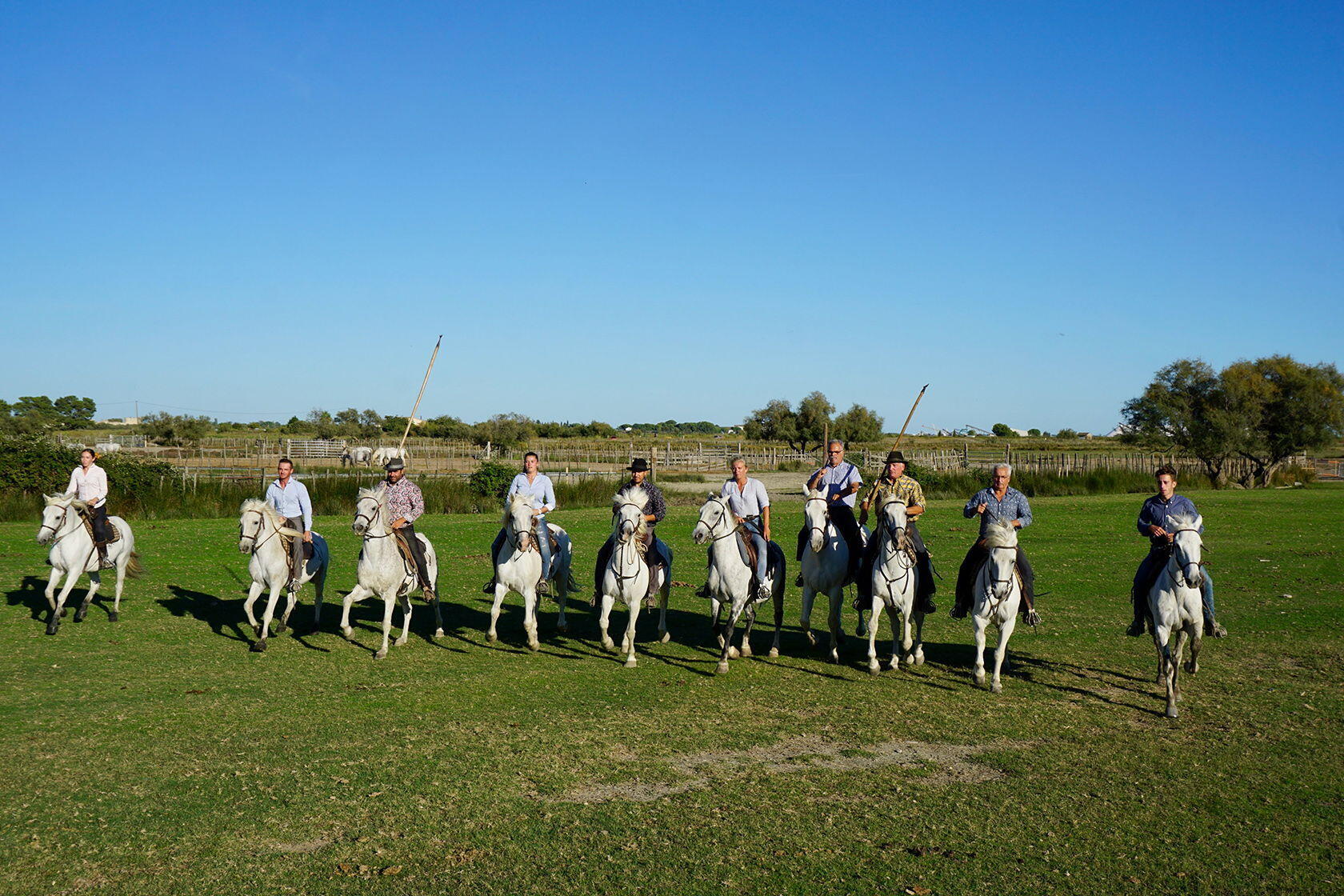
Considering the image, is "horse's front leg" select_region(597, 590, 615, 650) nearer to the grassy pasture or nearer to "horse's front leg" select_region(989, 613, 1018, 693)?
the grassy pasture

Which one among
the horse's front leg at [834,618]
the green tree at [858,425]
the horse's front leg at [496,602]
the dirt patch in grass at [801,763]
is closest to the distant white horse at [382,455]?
the horse's front leg at [496,602]

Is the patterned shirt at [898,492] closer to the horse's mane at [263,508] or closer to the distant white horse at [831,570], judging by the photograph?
the distant white horse at [831,570]

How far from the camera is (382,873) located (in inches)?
213

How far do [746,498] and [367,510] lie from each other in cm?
430

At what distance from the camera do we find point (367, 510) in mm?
10930

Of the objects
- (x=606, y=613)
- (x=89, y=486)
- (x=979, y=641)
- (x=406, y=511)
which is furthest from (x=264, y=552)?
(x=979, y=641)

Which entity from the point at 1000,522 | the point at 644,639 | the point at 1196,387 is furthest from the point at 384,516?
the point at 1196,387

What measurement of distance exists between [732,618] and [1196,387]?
54.0 meters

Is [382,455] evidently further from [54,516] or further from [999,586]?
[999,586]

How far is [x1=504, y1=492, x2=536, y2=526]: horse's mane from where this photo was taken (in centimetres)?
1088

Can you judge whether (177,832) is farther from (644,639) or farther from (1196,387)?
(1196,387)

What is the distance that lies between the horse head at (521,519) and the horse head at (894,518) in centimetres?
385

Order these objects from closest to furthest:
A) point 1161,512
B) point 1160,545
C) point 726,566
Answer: point 1160,545
point 1161,512
point 726,566

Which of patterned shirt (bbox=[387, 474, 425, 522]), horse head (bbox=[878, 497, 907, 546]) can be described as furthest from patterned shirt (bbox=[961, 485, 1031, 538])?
patterned shirt (bbox=[387, 474, 425, 522])
